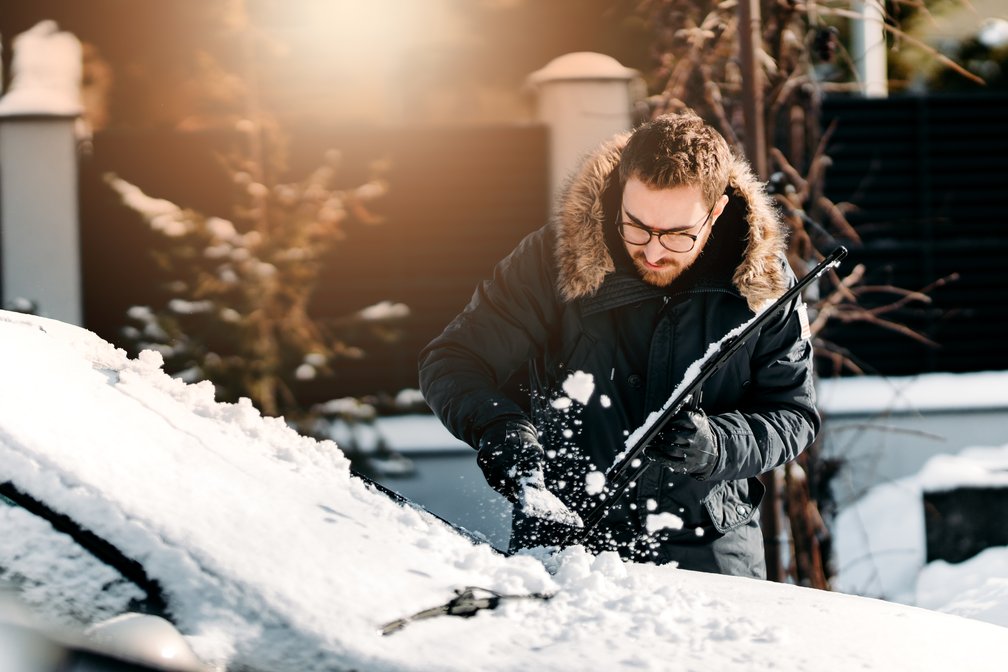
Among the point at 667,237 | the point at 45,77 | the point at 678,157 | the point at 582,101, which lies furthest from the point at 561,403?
the point at 45,77

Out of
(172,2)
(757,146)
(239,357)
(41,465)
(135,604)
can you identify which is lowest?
(239,357)

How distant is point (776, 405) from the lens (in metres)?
2.52

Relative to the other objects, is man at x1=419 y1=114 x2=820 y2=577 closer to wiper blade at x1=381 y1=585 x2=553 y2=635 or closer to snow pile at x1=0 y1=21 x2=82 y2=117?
wiper blade at x1=381 y1=585 x2=553 y2=635

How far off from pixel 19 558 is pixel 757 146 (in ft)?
7.95

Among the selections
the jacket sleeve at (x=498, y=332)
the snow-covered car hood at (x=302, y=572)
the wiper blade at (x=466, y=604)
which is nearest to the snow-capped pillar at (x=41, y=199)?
the jacket sleeve at (x=498, y=332)

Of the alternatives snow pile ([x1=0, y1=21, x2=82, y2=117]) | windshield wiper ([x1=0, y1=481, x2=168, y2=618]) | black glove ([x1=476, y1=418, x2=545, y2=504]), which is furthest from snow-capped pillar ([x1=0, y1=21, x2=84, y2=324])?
windshield wiper ([x1=0, y1=481, x2=168, y2=618])

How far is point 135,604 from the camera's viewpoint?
1.57 meters

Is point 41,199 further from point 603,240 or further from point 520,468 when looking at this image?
point 520,468

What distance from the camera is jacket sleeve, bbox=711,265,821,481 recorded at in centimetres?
239

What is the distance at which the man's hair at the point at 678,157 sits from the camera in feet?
7.76

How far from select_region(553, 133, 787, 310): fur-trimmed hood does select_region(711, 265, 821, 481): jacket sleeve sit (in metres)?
0.09

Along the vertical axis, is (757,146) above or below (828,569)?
above

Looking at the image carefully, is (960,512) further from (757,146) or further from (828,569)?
(757,146)

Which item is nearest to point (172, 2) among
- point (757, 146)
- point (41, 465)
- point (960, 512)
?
point (757, 146)
